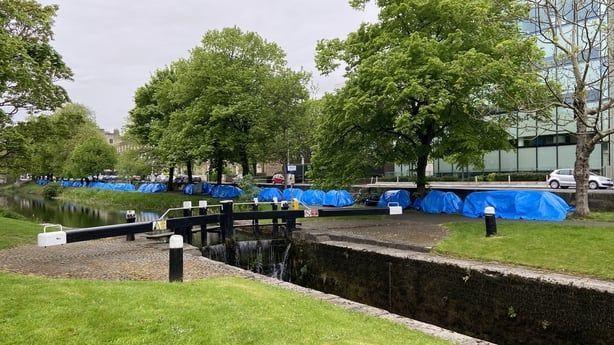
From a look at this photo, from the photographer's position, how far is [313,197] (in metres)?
28.2

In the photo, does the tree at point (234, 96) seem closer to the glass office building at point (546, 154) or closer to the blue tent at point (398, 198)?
the blue tent at point (398, 198)

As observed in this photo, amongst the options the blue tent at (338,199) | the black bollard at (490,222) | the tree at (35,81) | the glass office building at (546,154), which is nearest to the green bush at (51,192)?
the tree at (35,81)

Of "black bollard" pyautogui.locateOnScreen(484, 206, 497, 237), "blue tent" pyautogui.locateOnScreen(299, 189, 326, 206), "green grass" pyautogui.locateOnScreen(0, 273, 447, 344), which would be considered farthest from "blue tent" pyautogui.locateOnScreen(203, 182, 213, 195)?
"green grass" pyautogui.locateOnScreen(0, 273, 447, 344)

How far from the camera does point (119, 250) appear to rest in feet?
39.6

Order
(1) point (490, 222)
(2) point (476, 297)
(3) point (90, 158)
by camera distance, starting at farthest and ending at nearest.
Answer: (3) point (90, 158), (1) point (490, 222), (2) point (476, 297)

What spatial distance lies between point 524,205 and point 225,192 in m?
22.6

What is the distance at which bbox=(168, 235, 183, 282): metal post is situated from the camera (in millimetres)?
7594

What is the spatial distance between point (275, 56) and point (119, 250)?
22289 mm

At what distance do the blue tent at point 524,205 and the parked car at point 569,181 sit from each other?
41.7 ft

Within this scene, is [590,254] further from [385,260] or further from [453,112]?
[453,112]

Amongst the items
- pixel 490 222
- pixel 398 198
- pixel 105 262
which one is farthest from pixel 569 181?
pixel 105 262

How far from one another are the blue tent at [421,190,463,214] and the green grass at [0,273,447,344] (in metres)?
13.4

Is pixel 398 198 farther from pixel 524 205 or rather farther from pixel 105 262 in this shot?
pixel 105 262

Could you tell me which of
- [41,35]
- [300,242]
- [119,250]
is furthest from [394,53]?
[41,35]
